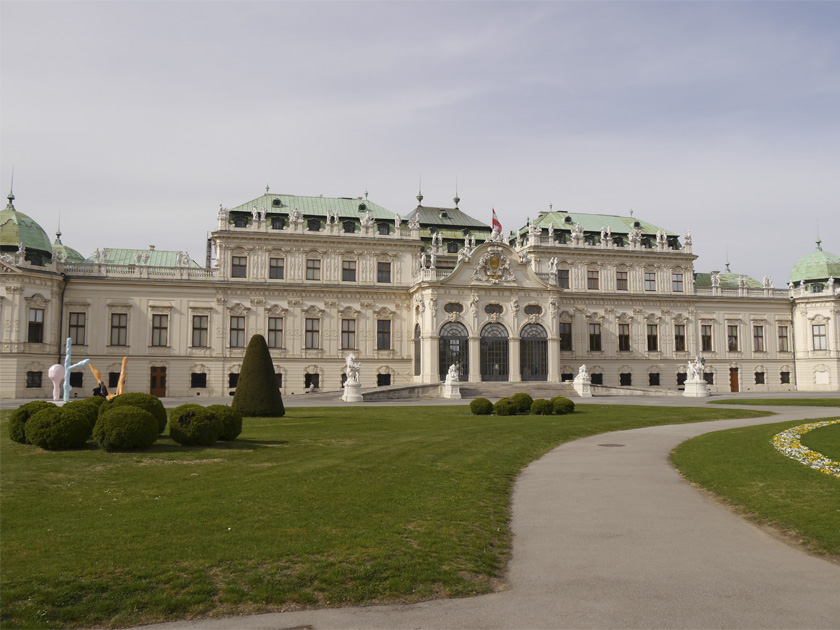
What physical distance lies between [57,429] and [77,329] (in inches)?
1687

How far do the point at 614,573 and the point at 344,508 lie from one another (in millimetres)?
5160

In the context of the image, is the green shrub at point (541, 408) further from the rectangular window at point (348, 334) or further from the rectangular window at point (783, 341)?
the rectangular window at point (783, 341)

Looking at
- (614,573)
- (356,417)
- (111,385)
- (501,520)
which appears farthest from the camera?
(111,385)

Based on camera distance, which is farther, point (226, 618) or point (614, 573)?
point (614, 573)

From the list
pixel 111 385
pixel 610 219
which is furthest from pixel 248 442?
pixel 610 219

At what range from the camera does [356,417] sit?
33719 millimetres

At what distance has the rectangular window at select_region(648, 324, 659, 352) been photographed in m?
69.4

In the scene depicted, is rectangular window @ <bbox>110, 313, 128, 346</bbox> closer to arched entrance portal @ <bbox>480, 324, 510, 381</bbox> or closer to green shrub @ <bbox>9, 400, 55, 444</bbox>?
arched entrance portal @ <bbox>480, 324, 510, 381</bbox>

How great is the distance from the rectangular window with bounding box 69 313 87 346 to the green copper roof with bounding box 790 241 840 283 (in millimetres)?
69724

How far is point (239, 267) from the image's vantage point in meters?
61.4

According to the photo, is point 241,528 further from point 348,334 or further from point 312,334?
point 348,334

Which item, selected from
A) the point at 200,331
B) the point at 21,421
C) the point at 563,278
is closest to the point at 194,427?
the point at 21,421

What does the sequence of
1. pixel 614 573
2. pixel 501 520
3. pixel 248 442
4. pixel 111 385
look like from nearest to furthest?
pixel 614 573, pixel 501 520, pixel 248 442, pixel 111 385

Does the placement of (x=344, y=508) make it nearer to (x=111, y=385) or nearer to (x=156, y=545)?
(x=156, y=545)
